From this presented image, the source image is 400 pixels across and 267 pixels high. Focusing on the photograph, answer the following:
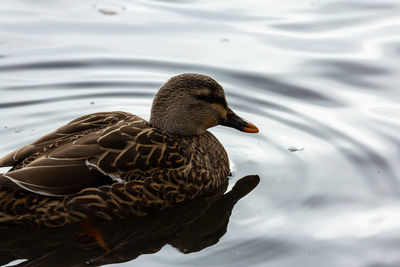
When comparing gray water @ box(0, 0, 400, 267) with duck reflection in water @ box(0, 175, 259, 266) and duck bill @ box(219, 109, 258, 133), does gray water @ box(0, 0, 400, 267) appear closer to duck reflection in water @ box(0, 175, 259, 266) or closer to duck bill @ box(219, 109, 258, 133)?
duck reflection in water @ box(0, 175, 259, 266)

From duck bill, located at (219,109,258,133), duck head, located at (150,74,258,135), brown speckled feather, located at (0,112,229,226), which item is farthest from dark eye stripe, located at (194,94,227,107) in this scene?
brown speckled feather, located at (0,112,229,226)

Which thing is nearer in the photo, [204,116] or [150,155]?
[150,155]

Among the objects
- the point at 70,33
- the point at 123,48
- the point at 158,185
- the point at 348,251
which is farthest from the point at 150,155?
the point at 70,33

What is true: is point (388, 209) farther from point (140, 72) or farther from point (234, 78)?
point (140, 72)

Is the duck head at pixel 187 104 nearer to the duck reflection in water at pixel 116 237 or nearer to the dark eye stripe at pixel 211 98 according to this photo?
the dark eye stripe at pixel 211 98

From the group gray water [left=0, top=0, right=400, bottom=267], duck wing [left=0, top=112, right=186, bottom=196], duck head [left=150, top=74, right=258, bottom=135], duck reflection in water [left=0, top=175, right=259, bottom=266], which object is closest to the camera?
duck reflection in water [left=0, top=175, right=259, bottom=266]

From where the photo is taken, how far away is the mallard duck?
574cm

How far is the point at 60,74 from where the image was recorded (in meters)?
9.02

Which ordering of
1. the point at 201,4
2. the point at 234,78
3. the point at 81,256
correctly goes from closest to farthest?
the point at 81,256, the point at 234,78, the point at 201,4

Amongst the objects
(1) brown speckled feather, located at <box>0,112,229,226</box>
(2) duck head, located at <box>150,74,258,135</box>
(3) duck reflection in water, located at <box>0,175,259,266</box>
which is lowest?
(3) duck reflection in water, located at <box>0,175,259,266</box>

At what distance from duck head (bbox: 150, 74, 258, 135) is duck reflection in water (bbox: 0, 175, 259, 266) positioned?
2.56 ft

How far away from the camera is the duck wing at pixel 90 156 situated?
573cm

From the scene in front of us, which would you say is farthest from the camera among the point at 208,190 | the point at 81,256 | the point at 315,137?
the point at 315,137

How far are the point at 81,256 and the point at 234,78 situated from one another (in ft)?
13.3
